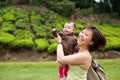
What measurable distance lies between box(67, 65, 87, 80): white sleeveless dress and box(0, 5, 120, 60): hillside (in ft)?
44.4

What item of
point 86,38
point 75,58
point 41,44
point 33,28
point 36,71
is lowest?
point 41,44

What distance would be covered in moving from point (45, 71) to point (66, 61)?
8837 millimetres

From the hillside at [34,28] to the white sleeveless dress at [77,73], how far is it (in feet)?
44.4

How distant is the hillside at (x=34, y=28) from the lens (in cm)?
1734

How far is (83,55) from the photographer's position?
3445mm

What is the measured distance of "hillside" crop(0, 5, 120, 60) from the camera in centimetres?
1734

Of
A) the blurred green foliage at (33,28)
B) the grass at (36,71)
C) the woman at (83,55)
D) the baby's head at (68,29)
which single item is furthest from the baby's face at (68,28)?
the blurred green foliage at (33,28)

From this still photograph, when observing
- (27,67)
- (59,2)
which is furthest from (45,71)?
(59,2)

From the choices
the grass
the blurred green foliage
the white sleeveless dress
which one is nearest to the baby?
the white sleeveless dress

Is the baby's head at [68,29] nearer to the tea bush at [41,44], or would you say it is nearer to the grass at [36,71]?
the grass at [36,71]

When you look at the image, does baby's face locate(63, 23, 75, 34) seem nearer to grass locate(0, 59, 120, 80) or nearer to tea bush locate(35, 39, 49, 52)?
grass locate(0, 59, 120, 80)

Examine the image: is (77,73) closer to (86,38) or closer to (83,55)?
(83,55)

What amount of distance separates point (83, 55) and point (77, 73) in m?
0.19

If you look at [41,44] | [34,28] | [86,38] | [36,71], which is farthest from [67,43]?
[34,28]
